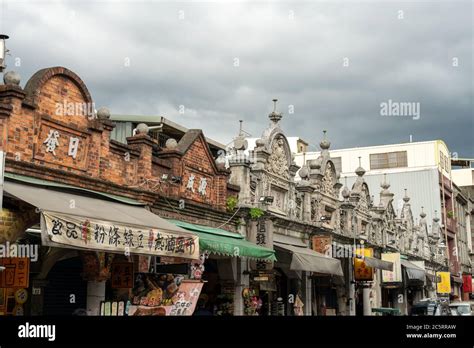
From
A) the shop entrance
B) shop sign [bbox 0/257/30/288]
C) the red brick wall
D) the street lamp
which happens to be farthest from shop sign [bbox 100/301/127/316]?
the street lamp

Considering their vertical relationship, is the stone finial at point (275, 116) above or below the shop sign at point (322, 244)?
above

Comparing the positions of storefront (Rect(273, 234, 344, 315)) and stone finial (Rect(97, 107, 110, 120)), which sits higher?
stone finial (Rect(97, 107, 110, 120))

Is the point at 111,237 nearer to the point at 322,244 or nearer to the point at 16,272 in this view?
the point at 16,272

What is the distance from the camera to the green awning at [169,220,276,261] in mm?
16891

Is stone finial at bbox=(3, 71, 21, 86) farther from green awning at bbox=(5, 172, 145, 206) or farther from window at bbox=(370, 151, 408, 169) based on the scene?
→ window at bbox=(370, 151, 408, 169)

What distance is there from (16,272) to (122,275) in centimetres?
340

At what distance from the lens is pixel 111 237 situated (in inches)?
502

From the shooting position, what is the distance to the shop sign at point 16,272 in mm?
12742

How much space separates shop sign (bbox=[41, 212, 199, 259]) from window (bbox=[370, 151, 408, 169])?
4440 centimetres

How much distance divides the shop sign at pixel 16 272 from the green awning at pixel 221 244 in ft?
16.0

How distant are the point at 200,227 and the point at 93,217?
646 cm

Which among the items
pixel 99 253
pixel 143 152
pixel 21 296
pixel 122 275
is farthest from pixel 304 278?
pixel 21 296

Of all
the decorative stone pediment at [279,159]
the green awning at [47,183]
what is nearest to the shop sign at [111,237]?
the green awning at [47,183]

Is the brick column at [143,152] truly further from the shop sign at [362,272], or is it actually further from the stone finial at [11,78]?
the shop sign at [362,272]
